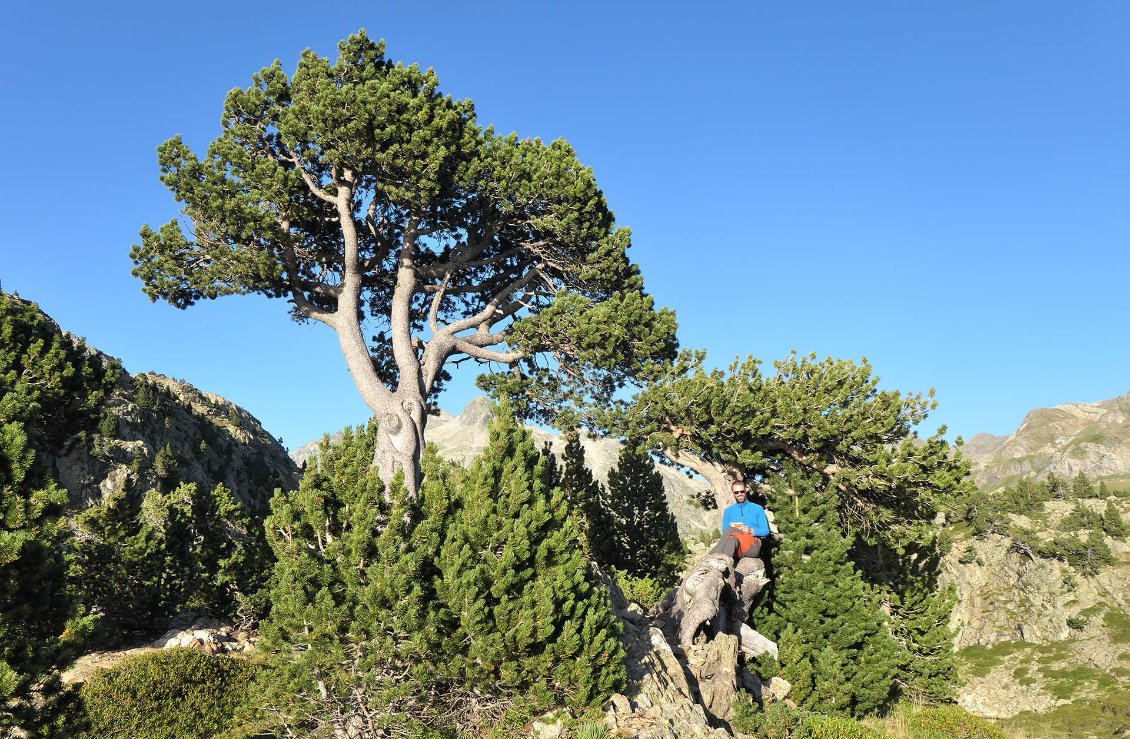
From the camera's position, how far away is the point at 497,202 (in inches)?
696

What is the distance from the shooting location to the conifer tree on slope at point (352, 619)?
8.55 metres

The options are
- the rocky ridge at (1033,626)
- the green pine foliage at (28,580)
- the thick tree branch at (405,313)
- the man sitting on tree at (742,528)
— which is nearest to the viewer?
the green pine foliage at (28,580)

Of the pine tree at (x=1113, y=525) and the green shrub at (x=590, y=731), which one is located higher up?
the green shrub at (x=590, y=731)

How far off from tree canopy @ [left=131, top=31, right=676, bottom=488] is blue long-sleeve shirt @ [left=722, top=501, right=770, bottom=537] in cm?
466

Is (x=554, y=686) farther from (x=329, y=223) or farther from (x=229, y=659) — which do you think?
(x=329, y=223)

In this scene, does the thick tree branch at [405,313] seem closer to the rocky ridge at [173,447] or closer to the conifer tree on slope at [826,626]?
the conifer tree on slope at [826,626]

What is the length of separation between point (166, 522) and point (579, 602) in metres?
11.5

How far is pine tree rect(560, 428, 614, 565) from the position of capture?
82.9 feet

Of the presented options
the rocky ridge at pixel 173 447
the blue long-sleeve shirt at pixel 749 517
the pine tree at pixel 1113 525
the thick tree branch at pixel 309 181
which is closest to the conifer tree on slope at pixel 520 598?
the blue long-sleeve shirt at pixel 749 517

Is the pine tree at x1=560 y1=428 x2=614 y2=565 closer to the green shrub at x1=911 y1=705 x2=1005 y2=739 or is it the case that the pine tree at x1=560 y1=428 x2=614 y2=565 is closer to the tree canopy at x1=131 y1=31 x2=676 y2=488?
the tree canopy at x1=131 y1=31 x2=676 y2=488

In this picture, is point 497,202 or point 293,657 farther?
point 497,202

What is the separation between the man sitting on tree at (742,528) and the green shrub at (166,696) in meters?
11.2

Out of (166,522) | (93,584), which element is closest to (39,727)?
(93,584)

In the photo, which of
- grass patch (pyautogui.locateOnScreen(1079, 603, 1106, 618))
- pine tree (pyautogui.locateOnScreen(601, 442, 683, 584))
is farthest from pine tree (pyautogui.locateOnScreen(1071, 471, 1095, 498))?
pine tree (pyautogui.locateOnScreen(601, 442, 683, 584))
